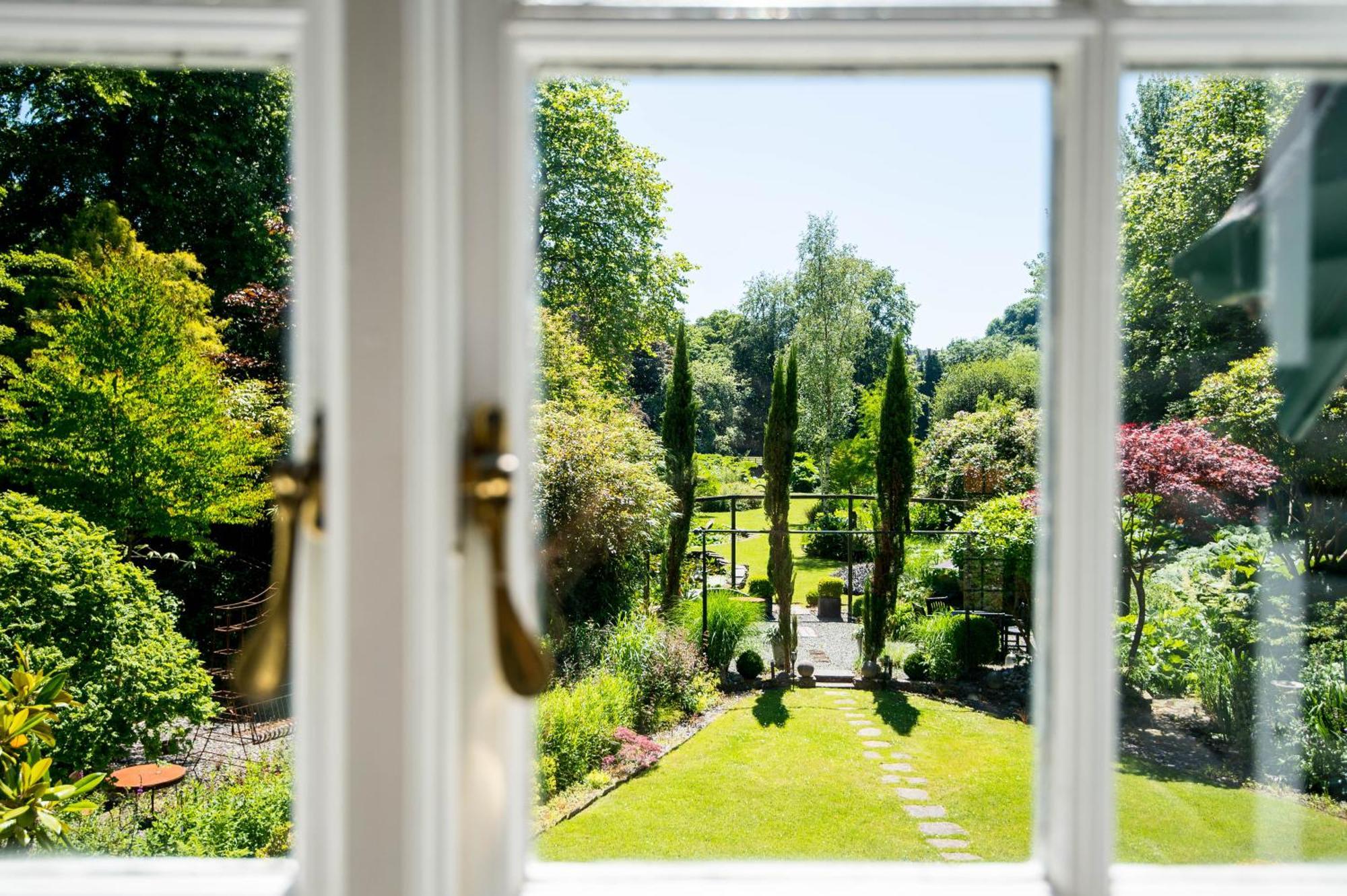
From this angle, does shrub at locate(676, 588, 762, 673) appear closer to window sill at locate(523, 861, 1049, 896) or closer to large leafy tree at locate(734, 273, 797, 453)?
large leafy tree at locate(734, 273, 797, 453)

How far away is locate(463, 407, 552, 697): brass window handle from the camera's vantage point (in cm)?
57

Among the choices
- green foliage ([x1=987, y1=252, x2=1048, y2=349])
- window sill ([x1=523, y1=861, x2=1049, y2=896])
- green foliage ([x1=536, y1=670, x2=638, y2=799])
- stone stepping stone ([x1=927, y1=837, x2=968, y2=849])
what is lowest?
stone stepping stone ([x1=927, y1=837, x2=968, y2=849])

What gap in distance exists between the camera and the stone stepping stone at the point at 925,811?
1.13 meters

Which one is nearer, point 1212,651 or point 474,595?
point 474,595

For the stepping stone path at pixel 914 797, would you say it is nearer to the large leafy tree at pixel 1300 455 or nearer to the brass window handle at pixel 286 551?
the large leafy tree at pixel 1300 455

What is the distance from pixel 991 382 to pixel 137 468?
4.21 feet

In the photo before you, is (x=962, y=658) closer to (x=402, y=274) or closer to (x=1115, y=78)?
(x=1115, y=78)

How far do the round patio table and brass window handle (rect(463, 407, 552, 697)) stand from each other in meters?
0.69

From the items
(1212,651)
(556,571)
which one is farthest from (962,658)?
(556,571)

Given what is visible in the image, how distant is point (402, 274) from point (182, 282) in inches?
24.2

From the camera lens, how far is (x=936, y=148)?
1052mm

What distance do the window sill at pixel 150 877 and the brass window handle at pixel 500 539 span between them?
0.27 m

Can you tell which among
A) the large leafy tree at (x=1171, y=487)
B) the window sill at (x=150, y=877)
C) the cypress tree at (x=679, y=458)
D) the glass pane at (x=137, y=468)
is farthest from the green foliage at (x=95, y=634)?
the large leafy tree at (x=1171, y=487)

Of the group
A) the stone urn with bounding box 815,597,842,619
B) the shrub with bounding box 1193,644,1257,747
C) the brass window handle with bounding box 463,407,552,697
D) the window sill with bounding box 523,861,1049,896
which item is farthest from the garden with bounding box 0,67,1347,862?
the brass window handle with bounding box 463,407,552,697
